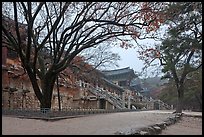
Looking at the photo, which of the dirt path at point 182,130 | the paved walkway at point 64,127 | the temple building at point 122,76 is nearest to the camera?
the paved walkway at point 64,127

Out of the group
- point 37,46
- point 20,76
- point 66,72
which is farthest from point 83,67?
point 37,46

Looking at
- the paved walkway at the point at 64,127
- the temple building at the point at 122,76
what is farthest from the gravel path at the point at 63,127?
the temple building at the point at 122,76

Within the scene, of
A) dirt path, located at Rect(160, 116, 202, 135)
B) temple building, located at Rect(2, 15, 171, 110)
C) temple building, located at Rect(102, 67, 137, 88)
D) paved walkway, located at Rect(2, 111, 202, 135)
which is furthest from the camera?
temple building, located at Rect(102, 67, 137, 88)

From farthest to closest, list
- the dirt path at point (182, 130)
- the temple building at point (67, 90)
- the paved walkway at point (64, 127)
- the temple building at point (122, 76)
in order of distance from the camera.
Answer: the temple building at point (122, 76), the temple building at point (67, 90), the dirt path at point (182, 130), the paved walkway at point (64, 127)

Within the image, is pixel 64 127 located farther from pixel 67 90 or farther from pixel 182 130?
pixel 67 90

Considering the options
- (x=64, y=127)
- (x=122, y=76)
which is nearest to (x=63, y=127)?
(x=64, y=127)

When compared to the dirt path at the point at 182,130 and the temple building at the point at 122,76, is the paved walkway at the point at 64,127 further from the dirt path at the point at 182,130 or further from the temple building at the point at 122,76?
the temple building at the point at 122,76

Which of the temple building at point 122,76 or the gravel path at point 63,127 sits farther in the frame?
the temple building at point 122,76

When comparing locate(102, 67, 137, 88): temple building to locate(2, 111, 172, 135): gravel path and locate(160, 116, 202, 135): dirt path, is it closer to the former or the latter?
locate(160, 116, 202, 135): dirt path

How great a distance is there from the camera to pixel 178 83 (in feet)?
73.8

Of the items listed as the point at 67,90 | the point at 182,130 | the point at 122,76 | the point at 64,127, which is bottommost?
the point at 182,130

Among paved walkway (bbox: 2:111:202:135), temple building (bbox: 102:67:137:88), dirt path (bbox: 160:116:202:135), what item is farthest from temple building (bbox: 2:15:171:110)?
temple building (bbox: 102:67:137:88)

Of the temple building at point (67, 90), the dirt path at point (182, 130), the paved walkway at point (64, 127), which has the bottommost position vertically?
the dirt path at point (182, 130)

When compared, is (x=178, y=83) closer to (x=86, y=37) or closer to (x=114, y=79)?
(x=86, y=37)
